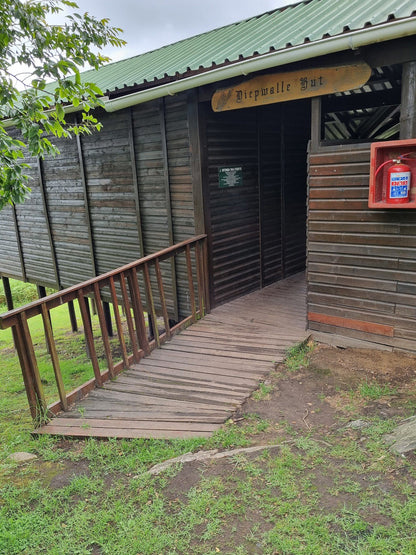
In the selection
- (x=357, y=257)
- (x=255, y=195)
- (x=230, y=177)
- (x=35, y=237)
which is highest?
(x=230, y=177)

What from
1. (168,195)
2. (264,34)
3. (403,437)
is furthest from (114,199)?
(403,437)

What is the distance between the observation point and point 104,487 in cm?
277

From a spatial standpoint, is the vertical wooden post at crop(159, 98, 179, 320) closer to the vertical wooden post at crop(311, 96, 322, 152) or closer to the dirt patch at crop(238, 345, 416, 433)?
the vertical wooden post at crop(311, 96, 322, 152)

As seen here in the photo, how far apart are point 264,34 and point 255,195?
209 centimetres

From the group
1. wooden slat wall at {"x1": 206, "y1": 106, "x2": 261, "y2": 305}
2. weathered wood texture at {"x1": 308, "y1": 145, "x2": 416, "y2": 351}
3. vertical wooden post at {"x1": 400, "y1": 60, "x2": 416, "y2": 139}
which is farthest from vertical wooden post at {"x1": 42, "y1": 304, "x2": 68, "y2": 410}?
vertical wooden post at {"x1": 400, "y1": 60, "x2": 416, "y2": 139}

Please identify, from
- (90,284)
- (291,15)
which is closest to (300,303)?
(90,284)

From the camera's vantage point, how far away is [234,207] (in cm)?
586

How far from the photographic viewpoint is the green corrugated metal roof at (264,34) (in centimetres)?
368

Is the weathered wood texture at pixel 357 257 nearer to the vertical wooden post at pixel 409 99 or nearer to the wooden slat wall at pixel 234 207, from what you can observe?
the vertical wooden post at pixel 409 99

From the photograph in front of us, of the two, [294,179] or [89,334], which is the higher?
[294,179]

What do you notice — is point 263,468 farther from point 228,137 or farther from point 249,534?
point 228,137

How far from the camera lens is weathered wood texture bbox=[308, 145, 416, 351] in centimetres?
384

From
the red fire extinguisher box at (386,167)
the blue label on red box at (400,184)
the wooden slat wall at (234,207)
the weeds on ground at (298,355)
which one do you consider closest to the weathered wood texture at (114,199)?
the wooden slat wall at (234,207)

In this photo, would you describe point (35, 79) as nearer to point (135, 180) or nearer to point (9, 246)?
point (135, 180)
